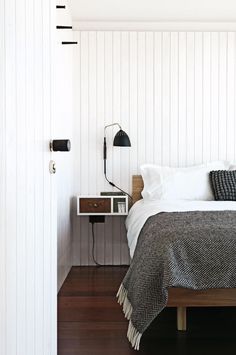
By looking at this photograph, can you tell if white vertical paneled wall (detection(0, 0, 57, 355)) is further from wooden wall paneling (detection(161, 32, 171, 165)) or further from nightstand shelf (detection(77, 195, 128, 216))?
wooden wall paneling (detection(161, 32, 171, 165))

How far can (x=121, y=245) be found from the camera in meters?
4.49

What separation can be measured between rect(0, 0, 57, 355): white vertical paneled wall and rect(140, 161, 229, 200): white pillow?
264cm

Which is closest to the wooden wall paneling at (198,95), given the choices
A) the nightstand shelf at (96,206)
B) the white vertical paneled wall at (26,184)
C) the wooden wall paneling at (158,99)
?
the wooden wall paneling at (158,99)

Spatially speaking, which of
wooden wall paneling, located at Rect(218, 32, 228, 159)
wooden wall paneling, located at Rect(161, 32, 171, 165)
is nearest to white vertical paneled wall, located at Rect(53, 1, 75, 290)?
wooden wall paneling, located at Rect(161, 32, 171, 165)

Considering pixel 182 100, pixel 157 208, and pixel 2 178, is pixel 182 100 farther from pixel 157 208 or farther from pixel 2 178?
pixel 2 178

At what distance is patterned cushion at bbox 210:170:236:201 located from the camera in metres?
3.92

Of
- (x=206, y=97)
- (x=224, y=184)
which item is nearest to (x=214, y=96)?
(x=206, y=97)

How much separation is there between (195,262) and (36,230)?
A: 1.29 meters

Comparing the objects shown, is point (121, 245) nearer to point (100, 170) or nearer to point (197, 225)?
point (100, 170)

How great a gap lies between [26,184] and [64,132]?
2724 millimetres

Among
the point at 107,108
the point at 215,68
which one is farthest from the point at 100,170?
the point at 215,68

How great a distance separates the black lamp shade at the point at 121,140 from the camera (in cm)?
417

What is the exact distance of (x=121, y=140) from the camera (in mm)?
4180

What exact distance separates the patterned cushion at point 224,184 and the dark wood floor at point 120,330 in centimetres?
118
